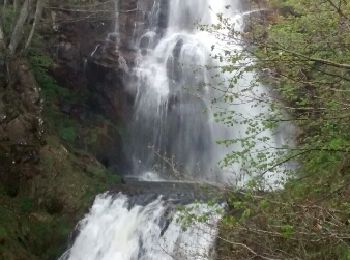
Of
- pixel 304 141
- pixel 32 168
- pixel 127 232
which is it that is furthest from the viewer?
pixel 32 168

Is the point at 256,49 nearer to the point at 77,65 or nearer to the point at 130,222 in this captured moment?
the point at 130,222

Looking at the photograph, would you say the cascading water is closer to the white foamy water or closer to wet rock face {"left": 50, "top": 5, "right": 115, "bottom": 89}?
the white foamy water

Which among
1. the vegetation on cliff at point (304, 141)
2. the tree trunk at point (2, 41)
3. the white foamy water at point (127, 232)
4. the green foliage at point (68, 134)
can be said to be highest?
the tree trunk at point (2, 41)

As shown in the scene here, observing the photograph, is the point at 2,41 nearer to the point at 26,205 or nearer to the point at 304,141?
the point at 26,205

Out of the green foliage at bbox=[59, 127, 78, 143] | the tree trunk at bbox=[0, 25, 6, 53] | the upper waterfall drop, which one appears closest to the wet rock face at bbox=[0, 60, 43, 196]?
the tree trunk at bbox=[0, 25, 6, 53]

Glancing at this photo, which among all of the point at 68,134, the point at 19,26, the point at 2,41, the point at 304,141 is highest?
the point at 19,26

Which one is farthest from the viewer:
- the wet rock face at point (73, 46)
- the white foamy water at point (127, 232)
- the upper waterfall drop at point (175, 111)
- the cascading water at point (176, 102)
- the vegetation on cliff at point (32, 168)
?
the wet rock face at point (73, 46)

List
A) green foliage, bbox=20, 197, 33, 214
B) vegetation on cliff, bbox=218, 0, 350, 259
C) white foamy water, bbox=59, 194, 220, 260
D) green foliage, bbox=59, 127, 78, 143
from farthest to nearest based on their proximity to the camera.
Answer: green foliage, bbox=59, 127, 78, 143 < green foliage, bbox=20, 197, 33, 214 < white foamy water, bbox=59, 194, 220, 260 < vegetation on cliff, bbox=218, 0, 350, 259

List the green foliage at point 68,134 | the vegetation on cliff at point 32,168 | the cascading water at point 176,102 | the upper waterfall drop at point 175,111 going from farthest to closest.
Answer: the upper waterfall drop at point 175,111, the cascading water at point 176,102, the green foliage at point 68,134, the vegetation on cliff at point 32,168

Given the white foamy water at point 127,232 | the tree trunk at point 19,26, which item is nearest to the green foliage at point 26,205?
the white foamy water at point 127,232

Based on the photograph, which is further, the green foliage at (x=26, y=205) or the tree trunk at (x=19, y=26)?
the tree trunk at (x=19, y=26)

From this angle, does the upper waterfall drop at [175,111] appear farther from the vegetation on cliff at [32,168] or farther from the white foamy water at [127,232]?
the white foamy water at [127,232]

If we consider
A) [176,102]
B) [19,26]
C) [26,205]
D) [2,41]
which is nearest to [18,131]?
[26,205]

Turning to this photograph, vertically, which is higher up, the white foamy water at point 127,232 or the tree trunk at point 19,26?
the tree trunk at point 19,26
